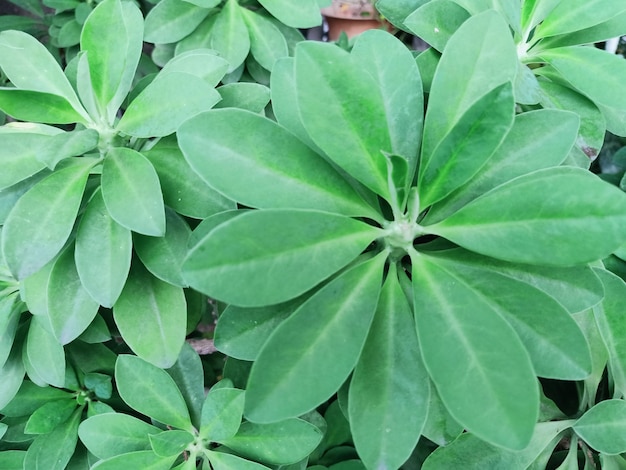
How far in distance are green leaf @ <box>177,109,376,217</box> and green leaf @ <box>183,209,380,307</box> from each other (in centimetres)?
6

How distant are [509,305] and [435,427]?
0.20 meters

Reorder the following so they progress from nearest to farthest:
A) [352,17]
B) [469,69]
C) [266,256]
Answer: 1. [266,256]
2. [469,69]
3. [352,17]

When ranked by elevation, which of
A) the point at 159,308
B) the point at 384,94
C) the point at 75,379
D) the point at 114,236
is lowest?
the point at 75,379

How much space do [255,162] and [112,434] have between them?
0.49 m

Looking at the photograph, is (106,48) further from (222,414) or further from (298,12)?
(222,414)

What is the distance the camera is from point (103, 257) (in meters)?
0.68

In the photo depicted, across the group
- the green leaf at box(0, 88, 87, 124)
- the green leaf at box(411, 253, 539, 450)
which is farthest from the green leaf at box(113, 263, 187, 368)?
the green leaf at box(411, 253, 539, 450)

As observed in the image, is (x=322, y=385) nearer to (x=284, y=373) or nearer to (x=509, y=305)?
(x=284, y=373)

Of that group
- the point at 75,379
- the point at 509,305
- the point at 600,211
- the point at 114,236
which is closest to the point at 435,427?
the point at 509,305

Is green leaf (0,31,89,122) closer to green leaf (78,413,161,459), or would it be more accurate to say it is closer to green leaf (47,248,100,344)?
green leaf (47,248,100,344)

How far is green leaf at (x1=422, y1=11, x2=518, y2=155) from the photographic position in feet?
2.01

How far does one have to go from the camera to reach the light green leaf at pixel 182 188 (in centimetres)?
68

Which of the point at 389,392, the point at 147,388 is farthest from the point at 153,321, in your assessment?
the point at 389,392

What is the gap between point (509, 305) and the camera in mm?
571
